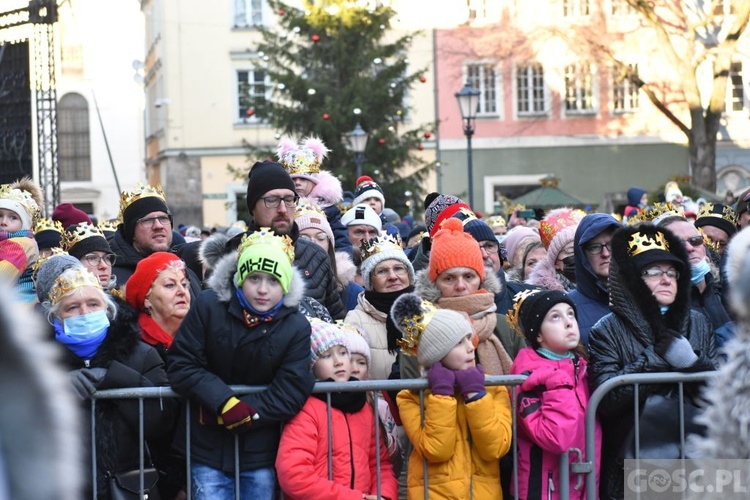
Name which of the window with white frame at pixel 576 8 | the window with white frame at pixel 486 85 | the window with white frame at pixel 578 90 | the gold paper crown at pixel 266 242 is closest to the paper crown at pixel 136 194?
the gold paper crown at pixel 266 242

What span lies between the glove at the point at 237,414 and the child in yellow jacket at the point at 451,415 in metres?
0.70

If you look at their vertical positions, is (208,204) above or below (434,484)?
above

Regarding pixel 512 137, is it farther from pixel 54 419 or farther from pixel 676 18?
pixel 54 419

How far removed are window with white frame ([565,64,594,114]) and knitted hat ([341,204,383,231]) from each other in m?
30.5

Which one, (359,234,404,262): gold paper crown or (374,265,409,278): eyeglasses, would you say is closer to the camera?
(374,265,409,278): eyeglasses

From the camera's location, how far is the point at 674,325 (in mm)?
5688

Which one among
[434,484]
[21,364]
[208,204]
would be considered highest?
[208,204]

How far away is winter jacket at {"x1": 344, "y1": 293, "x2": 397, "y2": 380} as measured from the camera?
20.6 ft

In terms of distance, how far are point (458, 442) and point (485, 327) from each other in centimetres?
77

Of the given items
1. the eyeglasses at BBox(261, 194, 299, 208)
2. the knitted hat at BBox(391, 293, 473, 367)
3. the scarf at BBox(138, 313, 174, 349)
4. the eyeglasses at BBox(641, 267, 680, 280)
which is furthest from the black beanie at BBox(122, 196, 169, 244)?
the eyeglasses at BBox(641, 267, 680, 280)

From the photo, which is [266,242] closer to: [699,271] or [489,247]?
[489,247]

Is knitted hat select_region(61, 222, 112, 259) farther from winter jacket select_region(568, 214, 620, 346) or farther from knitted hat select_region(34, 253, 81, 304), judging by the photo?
winter jacket select_region(568, 214, 620, 346)

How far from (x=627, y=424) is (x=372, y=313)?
164cm

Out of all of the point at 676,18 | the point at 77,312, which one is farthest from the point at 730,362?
the point at 676,18
